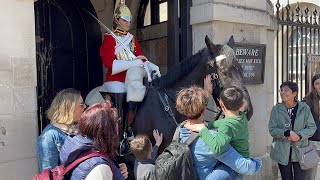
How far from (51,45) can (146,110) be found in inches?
108

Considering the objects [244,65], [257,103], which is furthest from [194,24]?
[257,103]

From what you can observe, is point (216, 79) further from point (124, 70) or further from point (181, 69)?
point (124, 70)

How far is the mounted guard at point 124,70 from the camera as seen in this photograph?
4.36 m

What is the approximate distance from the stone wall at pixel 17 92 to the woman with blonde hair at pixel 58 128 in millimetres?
693

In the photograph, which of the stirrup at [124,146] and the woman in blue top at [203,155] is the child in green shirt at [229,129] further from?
the stirrup at [124,146]

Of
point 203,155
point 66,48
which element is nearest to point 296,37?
point 66,48

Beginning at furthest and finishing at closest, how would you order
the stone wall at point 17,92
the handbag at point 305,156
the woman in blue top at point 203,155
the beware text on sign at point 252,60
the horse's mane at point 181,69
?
the beware text on sign at point 252,60, the handbag at point 305,156, the horse's mane at point 181,69, the stone wall at point 17,92, the woman in blue top at point 203,155

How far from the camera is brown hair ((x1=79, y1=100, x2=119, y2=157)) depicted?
2.38 meters

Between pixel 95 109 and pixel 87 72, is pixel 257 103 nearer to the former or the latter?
pixel 87 72

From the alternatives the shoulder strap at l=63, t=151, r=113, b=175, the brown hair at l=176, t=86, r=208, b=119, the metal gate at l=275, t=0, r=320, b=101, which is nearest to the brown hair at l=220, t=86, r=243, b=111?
the brown hair at l=176, t=86, r=208, b=119

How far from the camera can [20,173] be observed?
3.82m

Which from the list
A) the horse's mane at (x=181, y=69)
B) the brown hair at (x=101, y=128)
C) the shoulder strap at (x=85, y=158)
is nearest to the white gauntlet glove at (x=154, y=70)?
the horse's mane at (x=181, y=69)

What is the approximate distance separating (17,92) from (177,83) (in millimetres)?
1746

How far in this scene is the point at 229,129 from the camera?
290 centimetres
